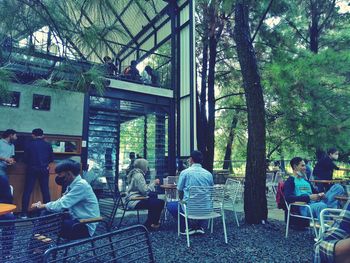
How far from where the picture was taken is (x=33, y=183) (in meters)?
5.21

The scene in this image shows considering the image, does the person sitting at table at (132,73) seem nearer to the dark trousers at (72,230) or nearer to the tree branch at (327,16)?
the tree branch at (327,16)

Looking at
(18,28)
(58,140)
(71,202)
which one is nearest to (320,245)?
(71,202)

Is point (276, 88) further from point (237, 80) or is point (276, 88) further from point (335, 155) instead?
point (237, 80)

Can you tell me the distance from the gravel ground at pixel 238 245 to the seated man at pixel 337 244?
6.84ft

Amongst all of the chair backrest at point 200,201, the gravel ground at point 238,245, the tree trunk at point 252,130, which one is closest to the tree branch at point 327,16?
the tree trunk at point 252,130

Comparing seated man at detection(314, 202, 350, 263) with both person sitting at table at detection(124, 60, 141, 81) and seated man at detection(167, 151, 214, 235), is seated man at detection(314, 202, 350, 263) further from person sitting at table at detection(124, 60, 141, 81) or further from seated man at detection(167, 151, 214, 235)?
person sitting at table at detection(124, 60, 141, 81)

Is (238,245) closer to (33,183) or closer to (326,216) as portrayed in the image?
(326,216)

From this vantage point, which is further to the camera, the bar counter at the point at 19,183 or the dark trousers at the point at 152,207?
the bar counter at the point at 19,183

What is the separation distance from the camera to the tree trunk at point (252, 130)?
4879 millimetres

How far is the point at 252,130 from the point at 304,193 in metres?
1.37

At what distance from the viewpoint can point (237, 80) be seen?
1245cm

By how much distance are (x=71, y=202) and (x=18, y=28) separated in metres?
1.55

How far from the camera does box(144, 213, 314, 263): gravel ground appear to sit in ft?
10.6

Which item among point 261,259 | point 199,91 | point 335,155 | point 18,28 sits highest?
point 199,91
